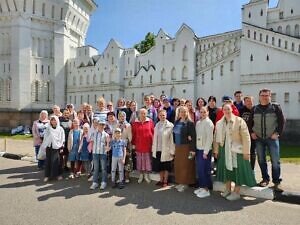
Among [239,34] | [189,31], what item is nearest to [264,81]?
[239,34]

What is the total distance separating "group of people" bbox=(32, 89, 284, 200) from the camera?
6219 mm

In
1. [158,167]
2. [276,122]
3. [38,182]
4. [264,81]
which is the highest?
[264,81]

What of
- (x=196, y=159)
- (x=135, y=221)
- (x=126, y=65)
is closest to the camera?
(x=135, y=221)

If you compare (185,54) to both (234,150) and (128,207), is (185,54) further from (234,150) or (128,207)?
(128,207)

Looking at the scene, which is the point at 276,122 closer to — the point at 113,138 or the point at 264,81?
the point at 113,138

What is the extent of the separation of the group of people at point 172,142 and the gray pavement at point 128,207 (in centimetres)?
45

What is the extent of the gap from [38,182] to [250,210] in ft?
18.1

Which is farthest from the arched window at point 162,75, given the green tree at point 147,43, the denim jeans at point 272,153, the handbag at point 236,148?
the handbag at point 236,148

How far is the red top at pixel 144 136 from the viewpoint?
7.43 metres

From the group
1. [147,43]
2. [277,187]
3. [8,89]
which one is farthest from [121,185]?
[147,43]

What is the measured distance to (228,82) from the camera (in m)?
20.9

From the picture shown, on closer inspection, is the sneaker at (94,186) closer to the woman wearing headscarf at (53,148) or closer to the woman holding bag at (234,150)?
the woman wearing headscarf at (53,148)

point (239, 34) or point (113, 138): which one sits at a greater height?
point (239, 34)

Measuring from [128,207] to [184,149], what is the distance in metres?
1.93
